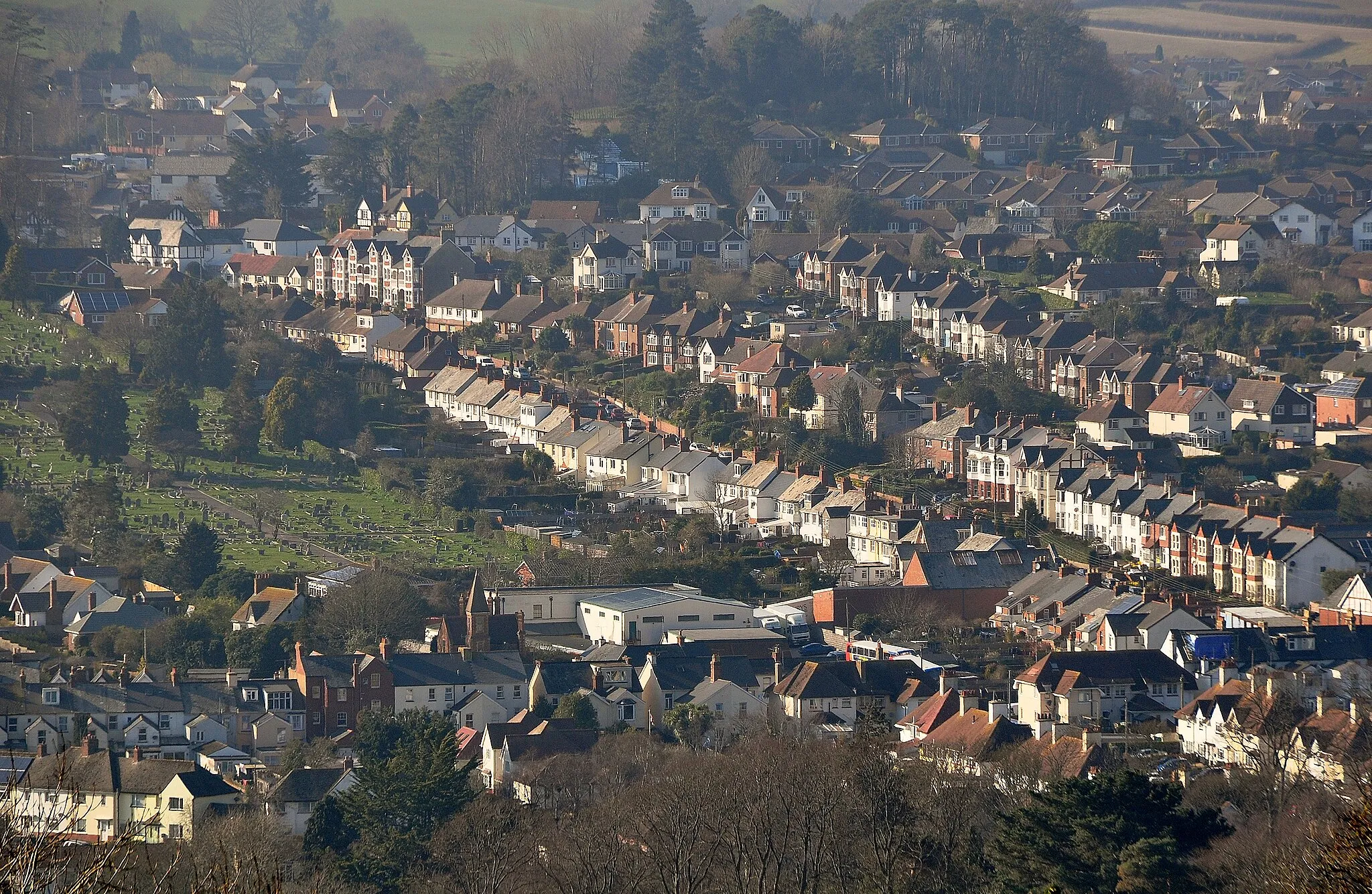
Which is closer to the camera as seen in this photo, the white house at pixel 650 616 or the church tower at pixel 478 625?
the church tower at pixel 478 625

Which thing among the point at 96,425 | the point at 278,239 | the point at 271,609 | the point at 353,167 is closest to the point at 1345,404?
the point at 271,609

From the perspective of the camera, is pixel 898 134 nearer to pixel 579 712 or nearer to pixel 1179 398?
pixel 1179 398

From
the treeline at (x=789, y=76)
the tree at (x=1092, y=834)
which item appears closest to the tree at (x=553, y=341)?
the treeline at (x=789, y=76)

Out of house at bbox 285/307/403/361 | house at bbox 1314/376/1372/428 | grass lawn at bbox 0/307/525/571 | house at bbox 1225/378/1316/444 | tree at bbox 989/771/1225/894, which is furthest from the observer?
house at bbox 285/307/403/361

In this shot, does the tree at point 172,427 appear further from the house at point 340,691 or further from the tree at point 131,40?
the tree at point 131,40

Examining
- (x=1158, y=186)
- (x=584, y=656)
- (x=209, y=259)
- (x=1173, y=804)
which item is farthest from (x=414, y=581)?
(x=1158, y=186)

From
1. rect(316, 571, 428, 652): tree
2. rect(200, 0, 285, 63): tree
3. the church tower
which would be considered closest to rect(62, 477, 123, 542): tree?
rect(316, 571, 428, 652): tree

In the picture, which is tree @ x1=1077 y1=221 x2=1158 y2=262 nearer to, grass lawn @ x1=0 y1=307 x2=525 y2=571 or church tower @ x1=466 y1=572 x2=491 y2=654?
grass lawn @ x1=0 y1=307 x2=525 y2=571
